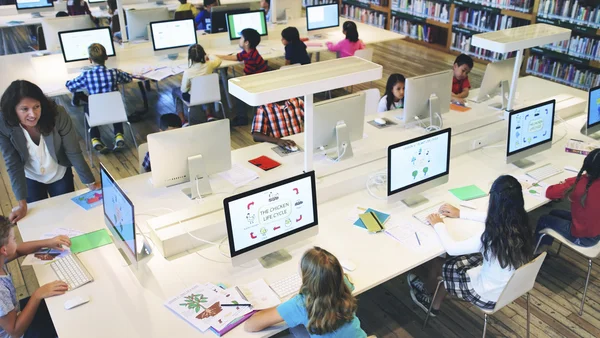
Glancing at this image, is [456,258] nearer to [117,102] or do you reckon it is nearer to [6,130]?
[6,130]

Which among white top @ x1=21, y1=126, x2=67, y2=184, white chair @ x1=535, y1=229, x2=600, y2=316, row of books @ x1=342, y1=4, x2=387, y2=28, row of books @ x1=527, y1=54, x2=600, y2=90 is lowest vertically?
row of books @ x1=527, y1=54, x2=600, y2=90

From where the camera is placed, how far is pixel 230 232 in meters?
2.32

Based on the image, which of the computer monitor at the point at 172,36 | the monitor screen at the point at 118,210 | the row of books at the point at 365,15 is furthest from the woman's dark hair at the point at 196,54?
the row of books at the point at 365,15

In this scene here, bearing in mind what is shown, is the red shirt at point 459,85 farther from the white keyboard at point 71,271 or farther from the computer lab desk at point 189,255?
the white keyboard at point 71,271

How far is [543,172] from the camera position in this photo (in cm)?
351

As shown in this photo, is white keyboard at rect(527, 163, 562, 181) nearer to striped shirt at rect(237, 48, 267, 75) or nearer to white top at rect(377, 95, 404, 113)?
white top at rect(377, 95, 404, 113)

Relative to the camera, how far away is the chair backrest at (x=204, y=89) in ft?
16.5

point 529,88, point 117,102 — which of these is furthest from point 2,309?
point 529,88

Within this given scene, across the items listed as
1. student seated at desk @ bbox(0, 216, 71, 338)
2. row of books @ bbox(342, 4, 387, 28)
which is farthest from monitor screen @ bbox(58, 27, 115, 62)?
row of books @ bbox(342, 4, 387, 28)

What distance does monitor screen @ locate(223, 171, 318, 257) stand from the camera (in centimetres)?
233

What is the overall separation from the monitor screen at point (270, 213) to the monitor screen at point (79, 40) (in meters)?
3.88

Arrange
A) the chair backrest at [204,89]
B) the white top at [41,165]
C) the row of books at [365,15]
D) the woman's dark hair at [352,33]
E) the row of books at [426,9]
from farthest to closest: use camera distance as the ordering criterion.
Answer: the row of books at [365,15] → the row of books at [426,9] → the woman's dark hair at [352,33] → the chair backrest at [204,89] → the white top at [41,165]

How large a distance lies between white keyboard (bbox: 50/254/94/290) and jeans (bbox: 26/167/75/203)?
2.68 ft

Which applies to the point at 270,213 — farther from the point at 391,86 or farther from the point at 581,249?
the point at 391,86
